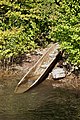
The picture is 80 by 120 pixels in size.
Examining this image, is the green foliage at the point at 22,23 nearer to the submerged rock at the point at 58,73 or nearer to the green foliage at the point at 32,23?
the green foliage at the point at 32,23

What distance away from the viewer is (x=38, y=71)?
17.2 m

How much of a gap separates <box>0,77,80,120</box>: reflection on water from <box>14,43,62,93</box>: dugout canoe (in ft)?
1.09

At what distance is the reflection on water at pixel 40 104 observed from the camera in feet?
41.5

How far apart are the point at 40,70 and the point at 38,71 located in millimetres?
113

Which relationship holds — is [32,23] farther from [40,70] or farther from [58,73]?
[58,73]

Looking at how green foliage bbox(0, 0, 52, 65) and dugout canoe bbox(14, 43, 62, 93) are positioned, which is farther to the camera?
green foliage bbox(0, 0, 52, 65)

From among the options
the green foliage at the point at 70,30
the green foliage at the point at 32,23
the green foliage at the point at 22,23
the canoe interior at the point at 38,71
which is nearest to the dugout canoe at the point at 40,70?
the canoe interior at the point at 38,71

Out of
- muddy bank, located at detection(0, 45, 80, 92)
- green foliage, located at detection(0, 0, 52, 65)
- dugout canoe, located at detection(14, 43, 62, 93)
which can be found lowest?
muddy bank, located at detection(0, 45, 80, 92)

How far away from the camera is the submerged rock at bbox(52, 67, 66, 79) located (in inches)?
663

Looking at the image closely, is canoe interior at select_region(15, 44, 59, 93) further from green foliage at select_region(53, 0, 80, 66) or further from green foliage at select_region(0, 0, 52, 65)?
green foliage at select_region(53, 0, 80, 66)

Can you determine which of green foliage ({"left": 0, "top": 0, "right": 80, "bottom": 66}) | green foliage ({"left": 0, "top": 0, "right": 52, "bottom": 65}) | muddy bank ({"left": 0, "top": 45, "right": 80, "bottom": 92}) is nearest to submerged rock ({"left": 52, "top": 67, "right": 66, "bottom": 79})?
muddy bank ({"left": 0, "top": 45, "right": 80, "bottom": 92})

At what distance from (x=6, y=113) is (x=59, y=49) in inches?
226

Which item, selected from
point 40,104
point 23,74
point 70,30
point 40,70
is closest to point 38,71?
point 40,70

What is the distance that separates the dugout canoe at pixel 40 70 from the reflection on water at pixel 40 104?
331 millimetres
